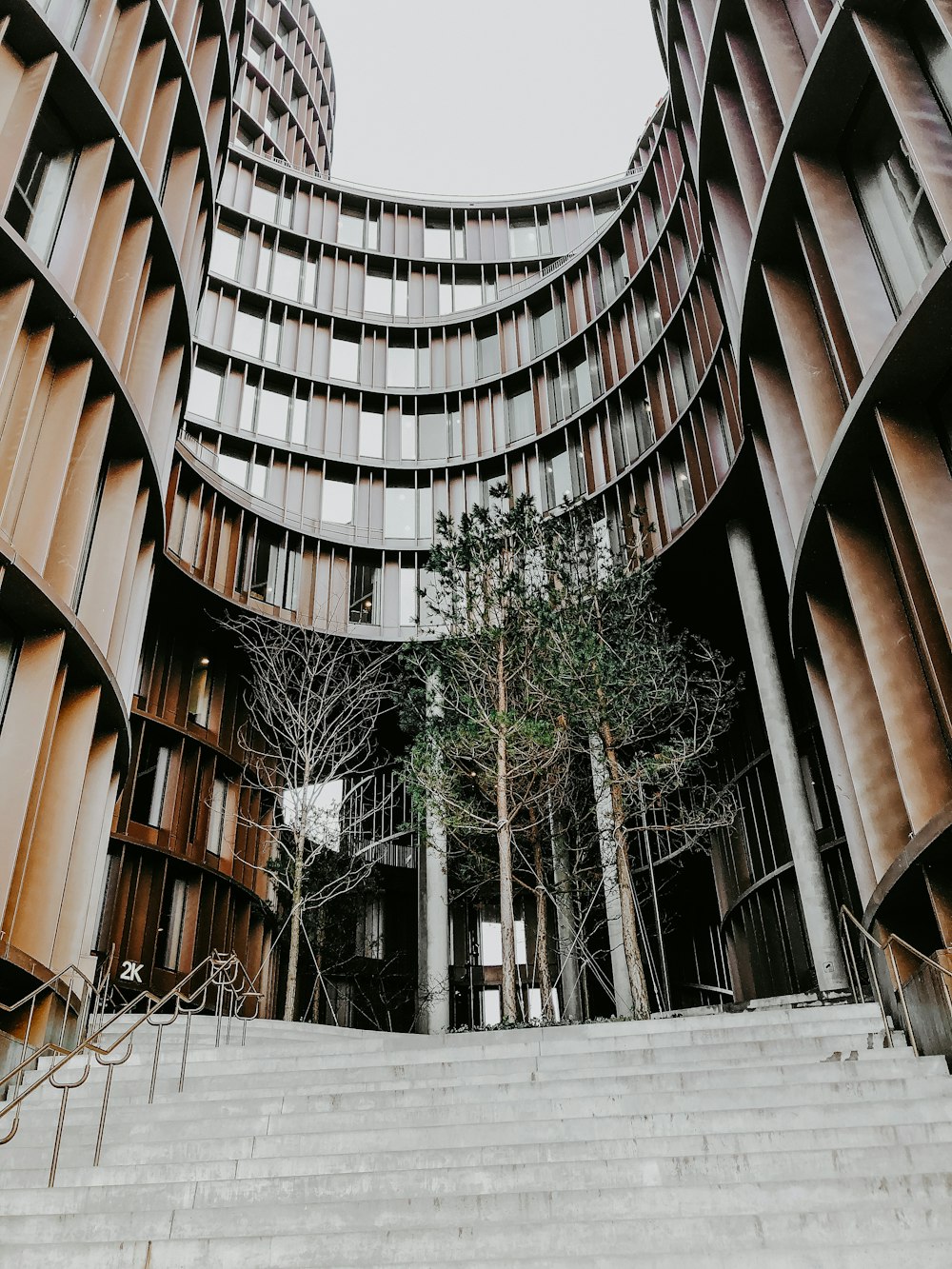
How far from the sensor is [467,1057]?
30.0ft

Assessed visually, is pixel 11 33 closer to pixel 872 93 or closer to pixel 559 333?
pixel 872 93

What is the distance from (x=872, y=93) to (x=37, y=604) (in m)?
11.1

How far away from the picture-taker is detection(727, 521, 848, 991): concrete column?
18.0 m

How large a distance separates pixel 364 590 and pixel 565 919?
13512 mm

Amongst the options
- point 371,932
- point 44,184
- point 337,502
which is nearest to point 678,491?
point 337,502

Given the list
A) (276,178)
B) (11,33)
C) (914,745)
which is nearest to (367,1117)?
(914,745)

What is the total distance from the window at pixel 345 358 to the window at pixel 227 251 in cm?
422

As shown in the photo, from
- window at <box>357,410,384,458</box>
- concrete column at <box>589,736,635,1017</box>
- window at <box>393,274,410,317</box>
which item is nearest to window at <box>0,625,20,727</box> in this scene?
concrete column at <box>589,736,635,1017</box>

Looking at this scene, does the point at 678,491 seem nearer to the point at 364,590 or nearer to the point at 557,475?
the point at 557,475

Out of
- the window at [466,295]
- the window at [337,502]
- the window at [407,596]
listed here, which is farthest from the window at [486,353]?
the window at [407,596]

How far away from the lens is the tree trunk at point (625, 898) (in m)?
15.3

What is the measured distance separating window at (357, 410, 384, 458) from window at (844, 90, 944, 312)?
24.3 m

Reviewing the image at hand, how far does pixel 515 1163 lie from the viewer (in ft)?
19.9

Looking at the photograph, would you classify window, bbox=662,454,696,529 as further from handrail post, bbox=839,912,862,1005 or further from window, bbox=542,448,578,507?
handrail post, bbox=839,912,862,1005
